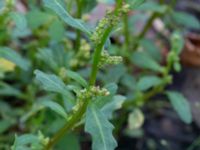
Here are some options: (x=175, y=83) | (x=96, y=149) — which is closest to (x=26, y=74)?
(x=175, y=83)

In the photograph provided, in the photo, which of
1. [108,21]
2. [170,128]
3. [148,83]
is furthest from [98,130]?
[170,128]

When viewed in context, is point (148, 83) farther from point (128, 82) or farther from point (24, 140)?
point (24, 140)

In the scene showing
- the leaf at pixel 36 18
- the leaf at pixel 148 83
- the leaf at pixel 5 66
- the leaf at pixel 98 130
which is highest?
the leaf at pixel 36 18

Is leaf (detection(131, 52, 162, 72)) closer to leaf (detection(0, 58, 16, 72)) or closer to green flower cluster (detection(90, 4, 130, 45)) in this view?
leaf (detection(0, 58, 16, 72))

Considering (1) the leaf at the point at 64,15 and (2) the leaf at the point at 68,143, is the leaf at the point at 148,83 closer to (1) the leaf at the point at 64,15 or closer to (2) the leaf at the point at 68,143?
(2) the leaf at the point at 68,143

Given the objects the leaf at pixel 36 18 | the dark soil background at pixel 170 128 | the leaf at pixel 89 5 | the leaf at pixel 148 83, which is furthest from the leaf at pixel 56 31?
the dark soil background at pixel 170 128

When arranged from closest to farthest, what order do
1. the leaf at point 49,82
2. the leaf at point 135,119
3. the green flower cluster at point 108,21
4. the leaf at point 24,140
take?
the green flower cluster at point 108,21 < the leaf at point 49,82 < the leaf at point 24,140 < the leaf at point 135,119
